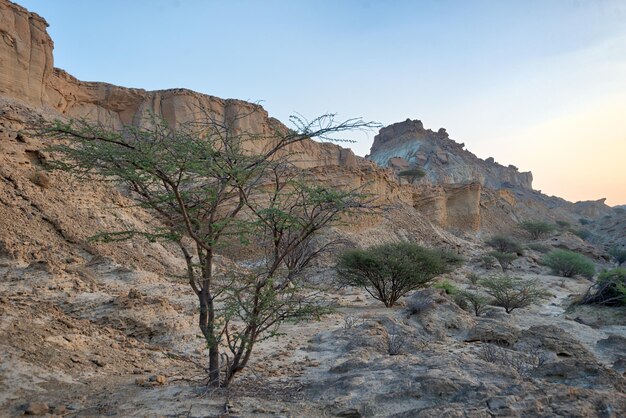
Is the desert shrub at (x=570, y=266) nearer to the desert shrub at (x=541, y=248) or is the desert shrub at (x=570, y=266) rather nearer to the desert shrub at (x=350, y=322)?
the desert shrub at (x=541, y=248)

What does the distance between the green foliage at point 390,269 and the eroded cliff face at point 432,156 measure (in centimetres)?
5260

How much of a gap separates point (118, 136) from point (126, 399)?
2.22 metres

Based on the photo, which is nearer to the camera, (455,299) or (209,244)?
(209,244)

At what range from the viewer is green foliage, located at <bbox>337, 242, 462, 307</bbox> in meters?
11.5

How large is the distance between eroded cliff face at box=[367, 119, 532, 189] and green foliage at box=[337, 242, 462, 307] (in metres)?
52.6

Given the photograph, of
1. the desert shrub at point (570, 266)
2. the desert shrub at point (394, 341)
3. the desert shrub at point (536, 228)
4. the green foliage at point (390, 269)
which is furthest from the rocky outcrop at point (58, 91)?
the desert shrub at point (536, 228)

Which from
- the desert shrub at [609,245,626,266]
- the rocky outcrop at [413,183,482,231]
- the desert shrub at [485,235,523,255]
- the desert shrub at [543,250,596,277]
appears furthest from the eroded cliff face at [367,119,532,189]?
the desert shrub at [543,250,596,277]

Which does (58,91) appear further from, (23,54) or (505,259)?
(505,259)

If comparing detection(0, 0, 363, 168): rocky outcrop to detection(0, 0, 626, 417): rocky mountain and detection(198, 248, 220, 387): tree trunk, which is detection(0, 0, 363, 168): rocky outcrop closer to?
detection(0, 0, 626, 417): rocky mountain

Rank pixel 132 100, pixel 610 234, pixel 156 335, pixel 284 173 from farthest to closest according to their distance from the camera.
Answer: pixel 610 234
pixel 132 100
pixel 156 335
pixel 284 173

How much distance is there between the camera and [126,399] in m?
3.82

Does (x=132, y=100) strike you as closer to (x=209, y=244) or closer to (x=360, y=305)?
(x=360, y=305)

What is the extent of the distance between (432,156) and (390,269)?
63037 mm

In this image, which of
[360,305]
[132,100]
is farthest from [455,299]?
[132,100]
